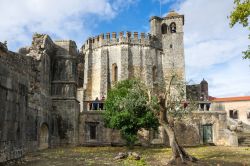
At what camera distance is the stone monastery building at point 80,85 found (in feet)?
41.5

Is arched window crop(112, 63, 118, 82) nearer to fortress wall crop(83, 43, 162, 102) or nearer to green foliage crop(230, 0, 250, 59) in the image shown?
fortress wall crop(83, 43, 162, 102)

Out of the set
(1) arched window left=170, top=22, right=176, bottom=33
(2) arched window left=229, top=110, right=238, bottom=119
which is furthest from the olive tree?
(2) arched window left=229, top=110, right=238, bottom=119

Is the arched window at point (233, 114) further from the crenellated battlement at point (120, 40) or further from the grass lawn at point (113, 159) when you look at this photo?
the grass lawn at point (113, 159)

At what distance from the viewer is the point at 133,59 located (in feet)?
142

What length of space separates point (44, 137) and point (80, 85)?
23.9 metres

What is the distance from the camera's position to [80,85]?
47.5 meters

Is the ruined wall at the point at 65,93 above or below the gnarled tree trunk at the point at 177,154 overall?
above

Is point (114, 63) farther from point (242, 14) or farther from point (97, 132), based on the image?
point (242, 14)

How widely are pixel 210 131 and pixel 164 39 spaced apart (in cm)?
2072

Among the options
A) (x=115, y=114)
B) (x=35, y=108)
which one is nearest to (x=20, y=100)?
(x=35, y=108)

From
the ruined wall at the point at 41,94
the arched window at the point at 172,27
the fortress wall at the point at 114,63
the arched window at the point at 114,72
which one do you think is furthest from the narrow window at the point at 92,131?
the arched window at the point at 172,27

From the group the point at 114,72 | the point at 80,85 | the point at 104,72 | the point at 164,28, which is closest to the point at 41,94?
A: the point at 104,72

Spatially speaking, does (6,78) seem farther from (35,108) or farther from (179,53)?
(179,53)

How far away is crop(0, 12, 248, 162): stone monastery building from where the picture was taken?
41.5 ft
